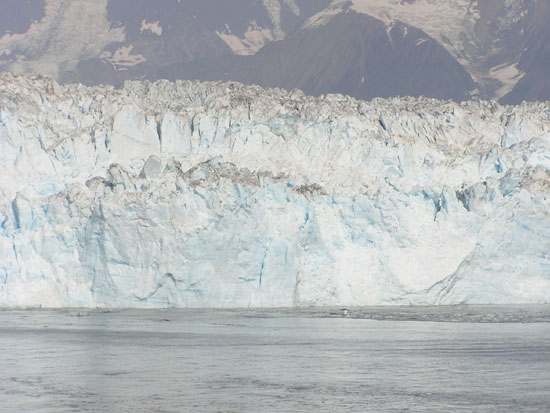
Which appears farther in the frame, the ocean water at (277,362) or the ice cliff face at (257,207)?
the ice cliff face at (257,207)

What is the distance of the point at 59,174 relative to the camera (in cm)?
3847

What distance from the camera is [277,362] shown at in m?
21.6

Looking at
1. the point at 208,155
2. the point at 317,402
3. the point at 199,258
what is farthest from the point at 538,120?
the point at 317,402

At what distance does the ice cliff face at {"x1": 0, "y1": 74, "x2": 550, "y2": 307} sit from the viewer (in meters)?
34.8

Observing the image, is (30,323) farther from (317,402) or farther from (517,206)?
(517,206)

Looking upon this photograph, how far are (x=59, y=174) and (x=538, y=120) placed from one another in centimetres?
2479

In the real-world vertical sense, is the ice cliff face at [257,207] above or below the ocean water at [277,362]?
above

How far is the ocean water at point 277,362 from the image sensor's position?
16.3 metres

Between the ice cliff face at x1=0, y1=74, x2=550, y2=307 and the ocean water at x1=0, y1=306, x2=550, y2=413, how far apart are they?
6.25ft

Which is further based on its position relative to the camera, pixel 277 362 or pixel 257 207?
pixel 257 207

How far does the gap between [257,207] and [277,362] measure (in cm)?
1498

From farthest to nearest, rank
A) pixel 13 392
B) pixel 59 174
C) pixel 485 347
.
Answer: pixel 59 174 → pixel 485 347 → pixel 13 392

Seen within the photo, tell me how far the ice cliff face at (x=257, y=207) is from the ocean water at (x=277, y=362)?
190 cm

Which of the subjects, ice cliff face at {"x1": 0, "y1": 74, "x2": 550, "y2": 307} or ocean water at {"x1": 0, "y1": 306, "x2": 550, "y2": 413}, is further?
ice cliff face at {"x1": 0, "y1": 74, "x2": 550, "y2": 307}
